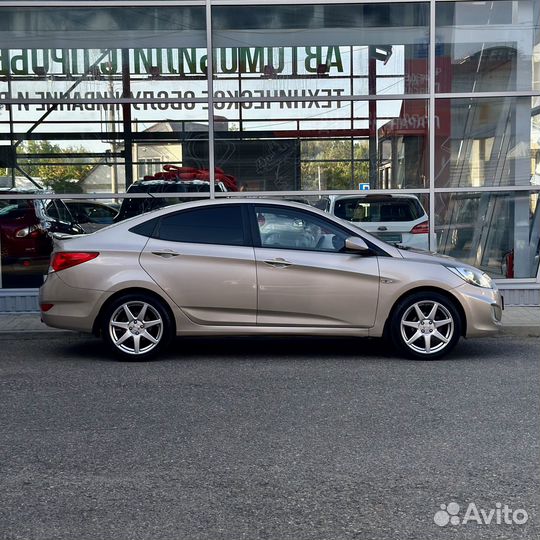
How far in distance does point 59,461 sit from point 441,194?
8.27 m

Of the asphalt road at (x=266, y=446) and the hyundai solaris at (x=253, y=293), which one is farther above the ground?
Answer: the hyundai solaris at (x=253, y=293)

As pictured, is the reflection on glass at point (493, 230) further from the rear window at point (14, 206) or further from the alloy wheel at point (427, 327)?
the rear window at point (14, 206)

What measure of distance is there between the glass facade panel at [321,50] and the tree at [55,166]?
2289 millimetres

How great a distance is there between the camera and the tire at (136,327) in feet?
26.4

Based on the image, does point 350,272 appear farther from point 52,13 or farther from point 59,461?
point 52,13

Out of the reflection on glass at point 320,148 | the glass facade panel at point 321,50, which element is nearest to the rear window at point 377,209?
the reflection on glass at point 320,148

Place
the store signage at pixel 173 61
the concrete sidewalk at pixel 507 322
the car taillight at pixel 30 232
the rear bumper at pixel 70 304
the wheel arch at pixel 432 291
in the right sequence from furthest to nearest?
the store signage at pixel 173 61, the car taillight at pixel 30 232, the concrete sidewalk at pixel 507 322, the wheel arch at pixel 432 291, the rear bumper at pixel 70 304

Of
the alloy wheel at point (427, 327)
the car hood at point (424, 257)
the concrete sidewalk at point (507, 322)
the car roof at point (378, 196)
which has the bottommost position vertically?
the concrete sidewalk at point (507, 322)

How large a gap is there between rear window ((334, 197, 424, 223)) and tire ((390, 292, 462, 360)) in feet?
13.1

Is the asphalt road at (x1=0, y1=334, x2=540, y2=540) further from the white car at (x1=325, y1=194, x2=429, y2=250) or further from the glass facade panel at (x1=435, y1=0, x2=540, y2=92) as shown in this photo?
the glass facade panel at (x1=435, y1=0, x2=540, y2=92)

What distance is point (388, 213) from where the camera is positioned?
39.5 ft

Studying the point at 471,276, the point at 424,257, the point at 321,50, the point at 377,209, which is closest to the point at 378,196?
the point at 377,209

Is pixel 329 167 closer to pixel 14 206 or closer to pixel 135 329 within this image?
pixel 14 206

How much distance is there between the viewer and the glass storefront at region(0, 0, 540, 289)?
11961 millimetres
